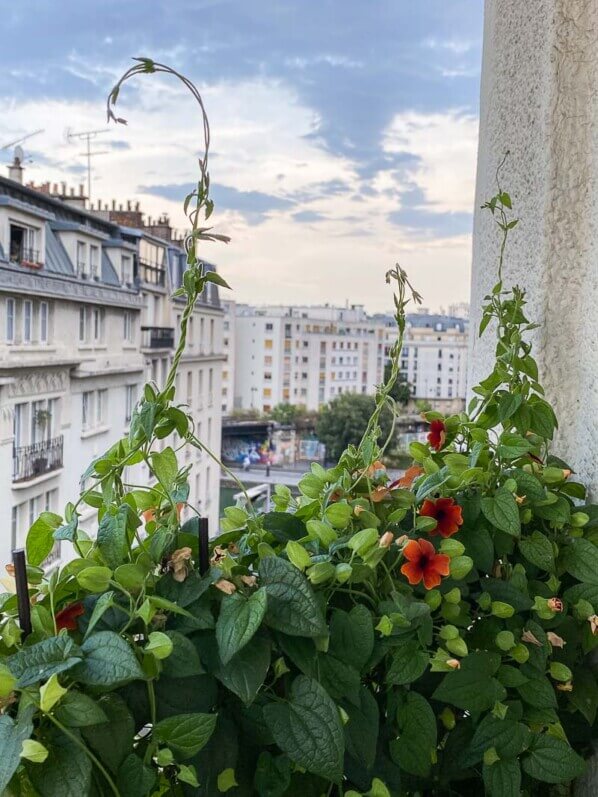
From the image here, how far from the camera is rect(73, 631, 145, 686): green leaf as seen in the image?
363mm

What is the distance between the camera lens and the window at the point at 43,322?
7.73 feet

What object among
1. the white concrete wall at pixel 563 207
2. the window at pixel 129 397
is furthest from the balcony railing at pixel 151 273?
the white concrete wall at pixel 563 207

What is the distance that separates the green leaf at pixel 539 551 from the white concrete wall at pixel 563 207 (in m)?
0.14

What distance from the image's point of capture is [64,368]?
2457 mm

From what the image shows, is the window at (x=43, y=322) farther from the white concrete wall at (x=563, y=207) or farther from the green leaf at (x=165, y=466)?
the green leaf at (x=165, y=466)

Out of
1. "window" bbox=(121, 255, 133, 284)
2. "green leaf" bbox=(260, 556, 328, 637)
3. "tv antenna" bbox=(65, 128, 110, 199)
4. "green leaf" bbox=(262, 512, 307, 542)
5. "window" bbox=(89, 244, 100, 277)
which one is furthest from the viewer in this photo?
"window" bbox=(121, 255, 133, 284)

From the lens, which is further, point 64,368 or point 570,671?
point 64,368

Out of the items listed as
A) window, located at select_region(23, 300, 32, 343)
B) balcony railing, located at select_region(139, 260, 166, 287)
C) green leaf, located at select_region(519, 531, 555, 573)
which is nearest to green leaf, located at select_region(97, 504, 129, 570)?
green leaf, located at select_region(519, 531, 555, 573)

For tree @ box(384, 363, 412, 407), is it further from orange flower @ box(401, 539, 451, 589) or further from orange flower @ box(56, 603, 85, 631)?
orange flower @ box(56, 603, 85, 631)

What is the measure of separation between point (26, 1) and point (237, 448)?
166cm

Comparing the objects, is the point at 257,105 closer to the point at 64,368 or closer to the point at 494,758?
the point at 64,368

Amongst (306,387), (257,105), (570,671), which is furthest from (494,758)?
(306,387)

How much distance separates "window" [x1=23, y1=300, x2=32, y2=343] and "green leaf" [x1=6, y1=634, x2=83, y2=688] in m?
2.07

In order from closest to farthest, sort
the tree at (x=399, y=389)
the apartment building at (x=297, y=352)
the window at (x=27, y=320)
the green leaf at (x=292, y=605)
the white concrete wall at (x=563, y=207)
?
the green leaf at (x=292, y=605), the white concrete wall at (x=563, y=207), the tree at (x=399, y=389), the window at (x=27, y=320), the apartment building at (x=297, y=352)
